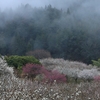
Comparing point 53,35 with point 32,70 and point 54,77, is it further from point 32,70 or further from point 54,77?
point 54,77

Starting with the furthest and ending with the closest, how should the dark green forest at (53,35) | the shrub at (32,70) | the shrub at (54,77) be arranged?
the dark green forest at (53,35) → the shrub at (32,70) → the shrub at (54,77)

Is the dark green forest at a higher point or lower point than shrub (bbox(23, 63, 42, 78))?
higher

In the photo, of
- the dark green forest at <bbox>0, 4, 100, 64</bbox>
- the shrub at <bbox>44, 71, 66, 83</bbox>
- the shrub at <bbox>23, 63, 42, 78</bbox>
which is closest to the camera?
the shrub at <bbox>44, 71, 66, 83</bbox>

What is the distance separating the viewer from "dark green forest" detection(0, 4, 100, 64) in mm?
43125

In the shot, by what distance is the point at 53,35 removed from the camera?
46625 mm

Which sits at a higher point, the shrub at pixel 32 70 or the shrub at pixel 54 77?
the shrub at pixel 32 70

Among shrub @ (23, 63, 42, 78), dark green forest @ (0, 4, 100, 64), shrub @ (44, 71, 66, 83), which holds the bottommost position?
shrub @ (44, 71, 66, 83)

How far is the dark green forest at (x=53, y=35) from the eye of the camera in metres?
43.1

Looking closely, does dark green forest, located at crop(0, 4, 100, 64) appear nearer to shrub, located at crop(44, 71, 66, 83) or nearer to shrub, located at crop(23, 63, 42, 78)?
shrub, located at crop(23, 63, 42, 78)

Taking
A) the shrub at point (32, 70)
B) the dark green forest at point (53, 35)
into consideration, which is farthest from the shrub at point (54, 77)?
the dark green forest at point (53, 35)

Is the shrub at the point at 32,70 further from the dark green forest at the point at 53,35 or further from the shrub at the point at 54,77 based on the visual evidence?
the dark green forest at the point at 53,35

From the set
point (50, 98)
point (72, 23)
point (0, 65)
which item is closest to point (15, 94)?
point (50, 98)

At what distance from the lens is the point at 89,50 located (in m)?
42.5

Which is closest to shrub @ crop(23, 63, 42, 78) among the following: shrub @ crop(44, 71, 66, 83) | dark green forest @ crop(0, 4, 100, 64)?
shrub @ crop(44, 71, 66, 83)
